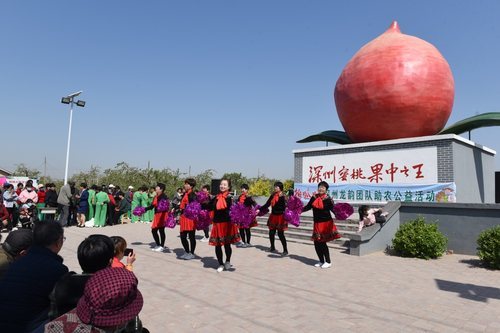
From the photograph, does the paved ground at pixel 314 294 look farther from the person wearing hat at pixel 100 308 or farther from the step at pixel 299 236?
the person wearing hat at pixel 100 308

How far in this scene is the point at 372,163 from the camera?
1387 centimetres

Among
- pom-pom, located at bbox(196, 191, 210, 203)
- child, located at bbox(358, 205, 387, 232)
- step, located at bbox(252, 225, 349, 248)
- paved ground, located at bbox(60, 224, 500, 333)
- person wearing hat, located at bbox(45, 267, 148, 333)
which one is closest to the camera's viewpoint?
person wearing hat, located at bbox(45, 267, 148, 333)

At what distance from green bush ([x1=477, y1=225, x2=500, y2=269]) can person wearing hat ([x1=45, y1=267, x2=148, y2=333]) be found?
813 cm

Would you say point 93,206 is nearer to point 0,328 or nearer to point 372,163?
point 372,163

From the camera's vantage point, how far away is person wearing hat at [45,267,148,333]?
1.93 metres

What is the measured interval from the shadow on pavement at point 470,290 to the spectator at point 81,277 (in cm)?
543

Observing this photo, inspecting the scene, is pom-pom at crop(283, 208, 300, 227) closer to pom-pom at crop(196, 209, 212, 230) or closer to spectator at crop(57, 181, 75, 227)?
pom-pom at crop(196, 209, 212, 230)

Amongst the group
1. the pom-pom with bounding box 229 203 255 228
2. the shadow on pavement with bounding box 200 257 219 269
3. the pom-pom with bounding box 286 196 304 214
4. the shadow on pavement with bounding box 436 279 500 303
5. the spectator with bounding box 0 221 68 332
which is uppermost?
the pom-pom with bounding box 286 196 304 214

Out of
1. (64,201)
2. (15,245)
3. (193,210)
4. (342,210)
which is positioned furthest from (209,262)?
(64,201)

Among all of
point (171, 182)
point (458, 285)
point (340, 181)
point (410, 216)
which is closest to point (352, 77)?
point (340, 181)

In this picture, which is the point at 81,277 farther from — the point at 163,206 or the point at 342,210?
the point at 163,206

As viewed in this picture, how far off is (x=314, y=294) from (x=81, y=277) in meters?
3.91

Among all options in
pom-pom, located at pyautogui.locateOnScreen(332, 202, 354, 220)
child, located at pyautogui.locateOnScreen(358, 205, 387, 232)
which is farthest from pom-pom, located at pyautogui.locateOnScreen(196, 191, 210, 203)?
child, located at pyautogui.locateOnScreen(358, 205, 387, 232)

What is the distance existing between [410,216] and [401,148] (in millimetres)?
3742
